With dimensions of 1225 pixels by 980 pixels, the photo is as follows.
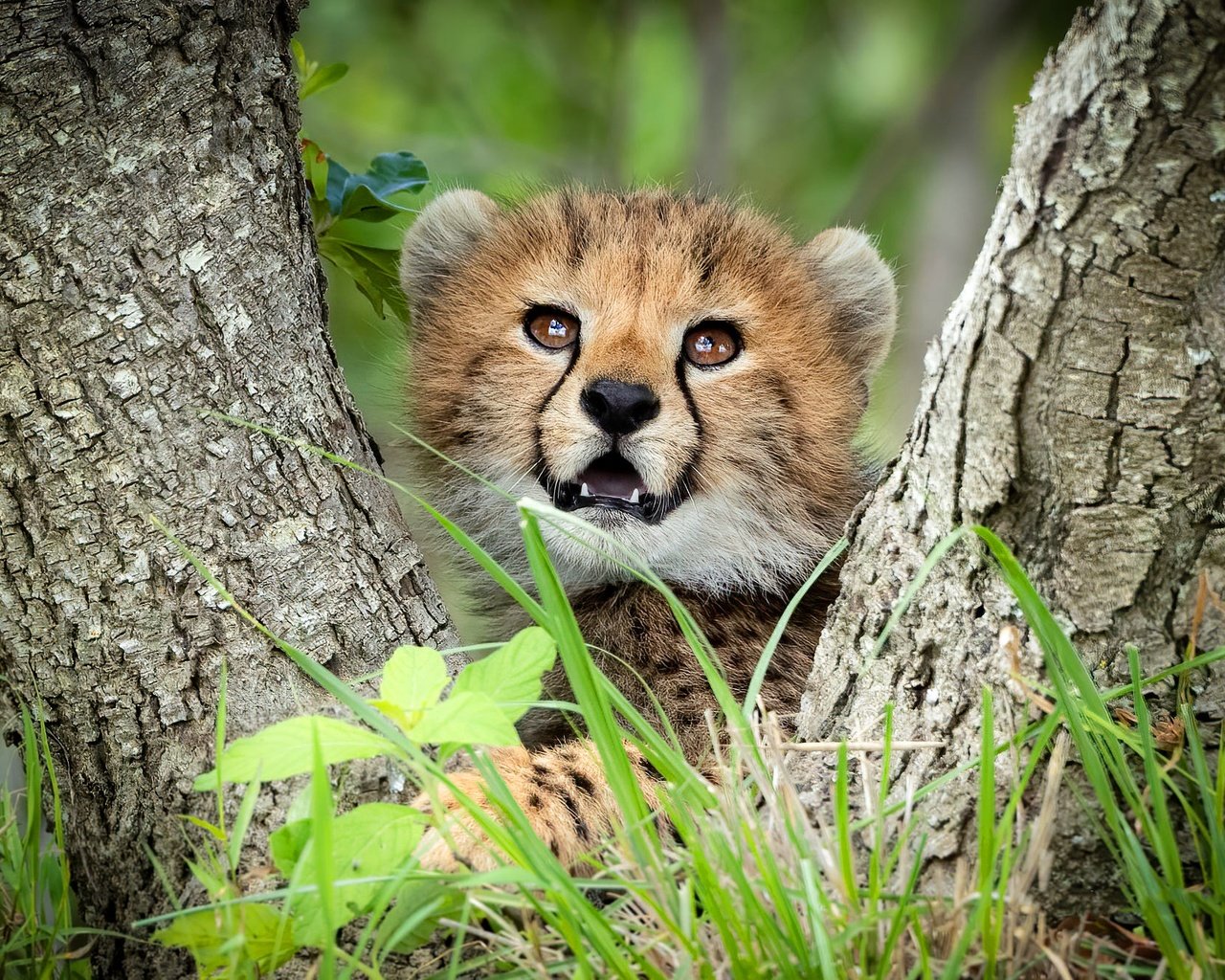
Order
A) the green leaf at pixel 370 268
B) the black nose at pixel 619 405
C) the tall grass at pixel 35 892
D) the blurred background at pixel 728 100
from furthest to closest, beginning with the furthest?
the blurred background at pixel 728 100
the green leaf at pixel 370 268
the black nose at pixel 619 405
the tall grass at pixel 35 892

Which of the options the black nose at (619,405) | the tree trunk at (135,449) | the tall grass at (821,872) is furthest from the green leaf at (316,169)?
the tall grass at (821,872)

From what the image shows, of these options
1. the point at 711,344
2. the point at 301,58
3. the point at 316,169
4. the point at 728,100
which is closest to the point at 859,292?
the point at 711,344

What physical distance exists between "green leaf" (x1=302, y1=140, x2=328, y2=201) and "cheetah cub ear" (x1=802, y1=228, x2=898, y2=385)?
1563 millimetres

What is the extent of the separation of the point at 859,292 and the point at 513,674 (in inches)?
92.4

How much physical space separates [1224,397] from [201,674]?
2.07 m

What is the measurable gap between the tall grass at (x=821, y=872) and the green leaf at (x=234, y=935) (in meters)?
0.05

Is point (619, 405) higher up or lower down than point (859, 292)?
lower down

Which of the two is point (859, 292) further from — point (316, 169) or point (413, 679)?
point (413, 679)

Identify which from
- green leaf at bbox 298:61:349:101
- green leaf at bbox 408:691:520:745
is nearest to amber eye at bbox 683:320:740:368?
green leaf at bbox 298:61:349:101

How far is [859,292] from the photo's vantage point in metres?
4.18

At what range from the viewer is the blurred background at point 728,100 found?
850cm

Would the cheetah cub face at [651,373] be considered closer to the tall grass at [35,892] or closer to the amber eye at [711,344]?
the amber eye at [711,344]

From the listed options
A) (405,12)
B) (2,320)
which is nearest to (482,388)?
(2,320)

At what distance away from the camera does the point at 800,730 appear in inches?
108
